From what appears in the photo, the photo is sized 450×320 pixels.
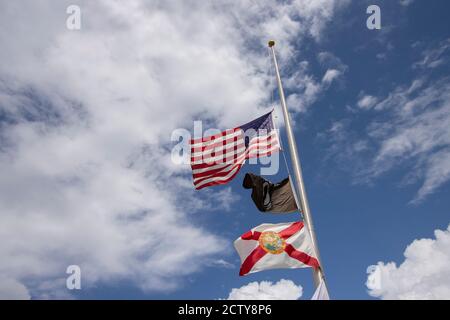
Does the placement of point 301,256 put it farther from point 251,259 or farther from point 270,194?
point 270,194

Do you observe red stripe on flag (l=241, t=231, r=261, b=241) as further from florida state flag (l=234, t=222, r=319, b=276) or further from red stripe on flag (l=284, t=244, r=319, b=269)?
red stripe on flag (l=284, t=244, r=319, b=269)

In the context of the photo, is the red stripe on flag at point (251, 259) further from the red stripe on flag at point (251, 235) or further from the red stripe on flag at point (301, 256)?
the red stripe on flag at point (301, 256)

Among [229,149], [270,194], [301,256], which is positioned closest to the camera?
[301,256]

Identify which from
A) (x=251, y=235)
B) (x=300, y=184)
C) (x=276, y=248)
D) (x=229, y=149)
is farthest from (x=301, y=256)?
(x=229, y=149)

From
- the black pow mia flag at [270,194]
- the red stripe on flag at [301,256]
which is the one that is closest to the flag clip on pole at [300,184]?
the red stripe on flag at [301,256]

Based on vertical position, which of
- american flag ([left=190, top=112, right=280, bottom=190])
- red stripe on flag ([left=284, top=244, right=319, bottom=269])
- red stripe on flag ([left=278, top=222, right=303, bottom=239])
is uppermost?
american flag ([left=190, top=112, right=280, bottom=190])

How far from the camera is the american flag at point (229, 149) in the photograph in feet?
46.9

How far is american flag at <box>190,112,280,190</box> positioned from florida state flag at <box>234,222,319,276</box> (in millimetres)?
2736

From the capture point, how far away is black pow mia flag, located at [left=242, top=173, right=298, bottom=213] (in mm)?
13070

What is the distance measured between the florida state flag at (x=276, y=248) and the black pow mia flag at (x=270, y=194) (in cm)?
71

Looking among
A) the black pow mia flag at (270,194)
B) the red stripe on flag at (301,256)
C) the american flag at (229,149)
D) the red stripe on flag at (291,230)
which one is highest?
the american flag at (229,149)

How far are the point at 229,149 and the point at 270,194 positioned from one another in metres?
2.56

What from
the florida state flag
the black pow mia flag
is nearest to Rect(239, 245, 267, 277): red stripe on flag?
the florida state flag

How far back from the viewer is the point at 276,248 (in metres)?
12.2
